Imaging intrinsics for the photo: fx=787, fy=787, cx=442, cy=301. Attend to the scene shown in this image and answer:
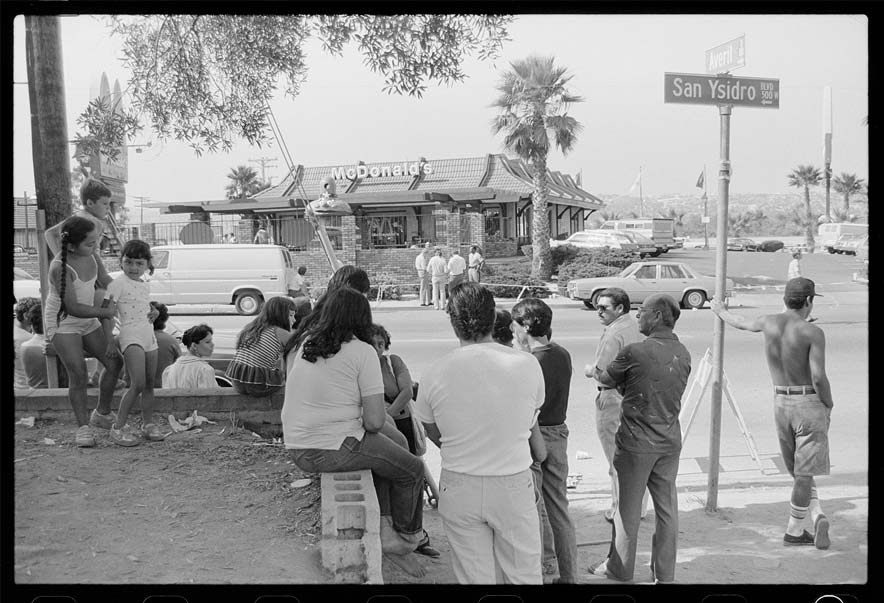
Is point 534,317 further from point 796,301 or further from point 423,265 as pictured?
point 796,301

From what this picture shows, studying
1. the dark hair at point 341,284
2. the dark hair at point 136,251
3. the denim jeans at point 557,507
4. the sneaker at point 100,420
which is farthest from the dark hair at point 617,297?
the sneaker at point 100,420

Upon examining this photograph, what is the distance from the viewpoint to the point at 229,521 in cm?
431

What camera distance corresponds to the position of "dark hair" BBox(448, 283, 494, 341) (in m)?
3.44

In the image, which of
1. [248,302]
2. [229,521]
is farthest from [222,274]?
[229,521]

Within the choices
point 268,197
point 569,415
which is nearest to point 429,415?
point 268,197

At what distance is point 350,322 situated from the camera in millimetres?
3777

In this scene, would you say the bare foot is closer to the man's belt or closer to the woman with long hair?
the woman with long hair

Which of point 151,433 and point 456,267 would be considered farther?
point 151,433

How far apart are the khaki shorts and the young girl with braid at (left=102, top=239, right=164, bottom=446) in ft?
12.6

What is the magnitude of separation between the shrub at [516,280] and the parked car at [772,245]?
4.87 ft

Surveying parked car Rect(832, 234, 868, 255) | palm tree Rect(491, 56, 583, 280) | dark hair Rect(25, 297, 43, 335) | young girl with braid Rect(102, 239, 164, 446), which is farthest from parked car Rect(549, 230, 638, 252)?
dark hair Rect(25, 297, 43, 335)

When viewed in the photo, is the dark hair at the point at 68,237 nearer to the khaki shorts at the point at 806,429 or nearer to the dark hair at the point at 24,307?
the dark hair at the point at 24,307

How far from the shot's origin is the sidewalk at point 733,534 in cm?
424

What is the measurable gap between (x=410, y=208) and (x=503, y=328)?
4.64ft
